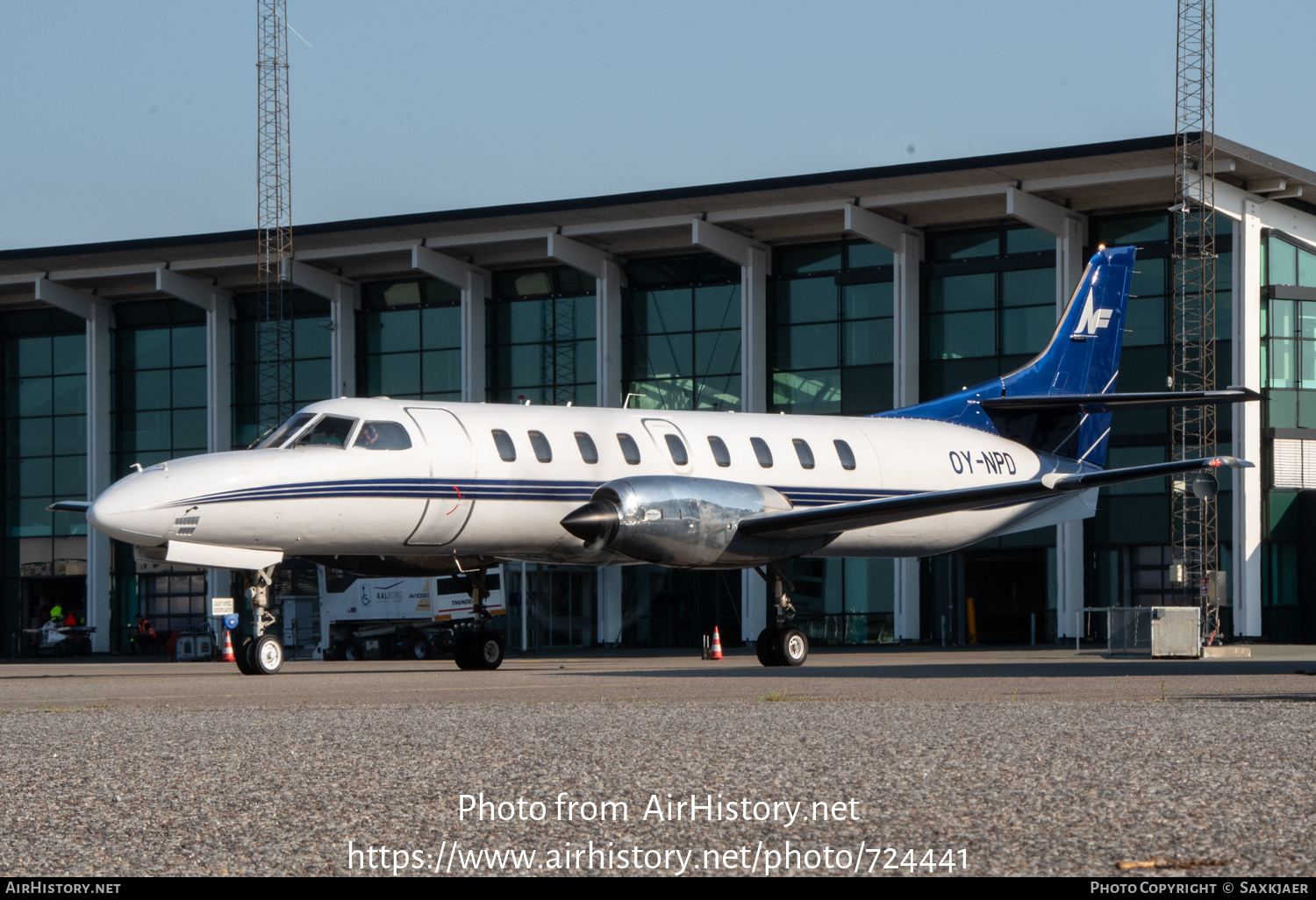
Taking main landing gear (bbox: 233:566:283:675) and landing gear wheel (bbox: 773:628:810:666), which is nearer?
main landing gear (bbox: 233:566:283:675)

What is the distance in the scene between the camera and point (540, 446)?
19.8m

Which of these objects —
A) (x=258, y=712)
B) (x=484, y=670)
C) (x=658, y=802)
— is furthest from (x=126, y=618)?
(x=658, y=802)

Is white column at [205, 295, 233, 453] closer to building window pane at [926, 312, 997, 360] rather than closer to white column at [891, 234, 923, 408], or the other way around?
white column at [891, 234, 923, 408]

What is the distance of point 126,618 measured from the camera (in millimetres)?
50906

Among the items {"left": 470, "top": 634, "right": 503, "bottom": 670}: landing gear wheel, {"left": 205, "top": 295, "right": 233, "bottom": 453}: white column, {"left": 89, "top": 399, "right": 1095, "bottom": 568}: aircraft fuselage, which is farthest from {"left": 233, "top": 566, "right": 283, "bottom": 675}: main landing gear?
{"left": 205, "top": 295, "right": 233, "bottom": 453}: white column

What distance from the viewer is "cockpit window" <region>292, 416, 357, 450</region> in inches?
732

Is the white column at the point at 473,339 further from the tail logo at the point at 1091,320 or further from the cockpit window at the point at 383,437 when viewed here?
the cockpit window at the point at 383,437

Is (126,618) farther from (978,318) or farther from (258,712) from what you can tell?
(258,712)

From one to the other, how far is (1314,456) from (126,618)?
38.7 meters

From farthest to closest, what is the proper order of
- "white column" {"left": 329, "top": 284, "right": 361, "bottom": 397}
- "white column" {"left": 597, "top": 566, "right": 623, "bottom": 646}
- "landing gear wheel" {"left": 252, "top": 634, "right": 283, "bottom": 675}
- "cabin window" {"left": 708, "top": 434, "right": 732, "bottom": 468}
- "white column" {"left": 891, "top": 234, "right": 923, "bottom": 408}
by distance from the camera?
"white column" {"left": 329, "top": 284, "right": 361, "bottom": 397} → "white column" {"left": 597, "top": 566, "right": 623, "bottom": 646} → "white column" {"left": 891, "top": 234, "right": 923, "bottom": 408} → "cabin window" {"left": 708, "top": 434, "right": 732, "bottom": 468} → "landing gear wheel" {"left": 252, "top": 634, "right": 283, "bottom": 675}

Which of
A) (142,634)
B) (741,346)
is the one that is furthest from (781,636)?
(142,634)

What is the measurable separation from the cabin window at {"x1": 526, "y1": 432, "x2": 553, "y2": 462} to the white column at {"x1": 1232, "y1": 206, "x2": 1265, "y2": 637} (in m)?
25.6

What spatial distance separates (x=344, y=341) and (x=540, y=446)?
3018cm

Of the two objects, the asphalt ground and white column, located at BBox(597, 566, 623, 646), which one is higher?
the asphalt ground
